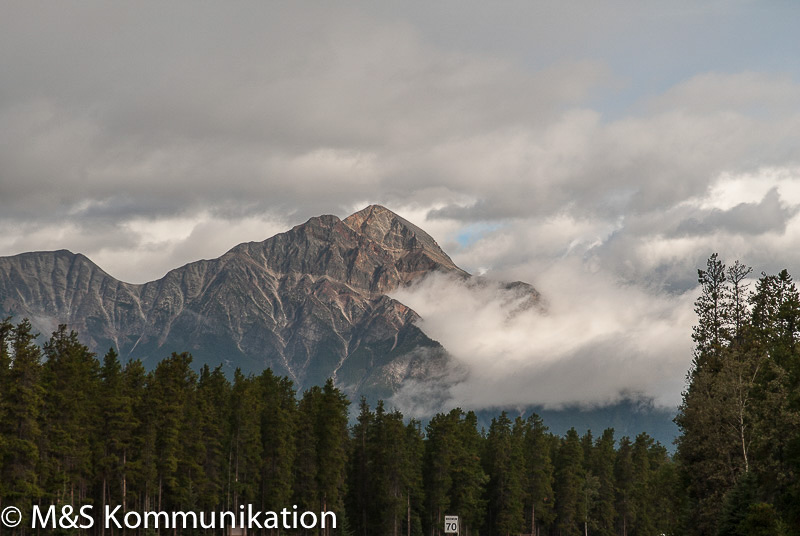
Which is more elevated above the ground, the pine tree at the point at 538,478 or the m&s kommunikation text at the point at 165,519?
the pine tree at the point at 538,478

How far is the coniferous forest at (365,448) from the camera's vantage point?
69438mm

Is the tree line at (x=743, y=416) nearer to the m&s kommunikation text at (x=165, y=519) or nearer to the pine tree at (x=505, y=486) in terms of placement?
the m&s kommunikation text at (x=165, y=519)

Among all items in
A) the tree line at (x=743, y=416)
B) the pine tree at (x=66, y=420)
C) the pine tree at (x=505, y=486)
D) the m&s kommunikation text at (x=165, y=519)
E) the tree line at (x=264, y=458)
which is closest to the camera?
the tree line at (x=743, y=416)

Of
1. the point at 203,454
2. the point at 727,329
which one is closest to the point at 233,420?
the point at 203,454

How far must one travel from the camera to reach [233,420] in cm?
11144

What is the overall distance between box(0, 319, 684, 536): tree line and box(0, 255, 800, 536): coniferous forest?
0.75 feet

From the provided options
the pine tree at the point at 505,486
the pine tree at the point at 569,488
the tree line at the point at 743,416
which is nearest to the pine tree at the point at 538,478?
the pine tree at the point at 569,488

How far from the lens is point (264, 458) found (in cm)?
11450

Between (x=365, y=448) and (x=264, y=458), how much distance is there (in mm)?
22217

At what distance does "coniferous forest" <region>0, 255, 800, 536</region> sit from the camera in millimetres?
69438

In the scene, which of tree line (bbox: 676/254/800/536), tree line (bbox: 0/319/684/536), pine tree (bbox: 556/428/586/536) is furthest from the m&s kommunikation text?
pine tree (bbox: 556/428/586/536)

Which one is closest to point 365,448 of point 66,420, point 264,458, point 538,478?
point 264,458

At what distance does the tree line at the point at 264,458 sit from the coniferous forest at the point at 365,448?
227mm

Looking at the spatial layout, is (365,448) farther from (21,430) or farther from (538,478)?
(21,430)
